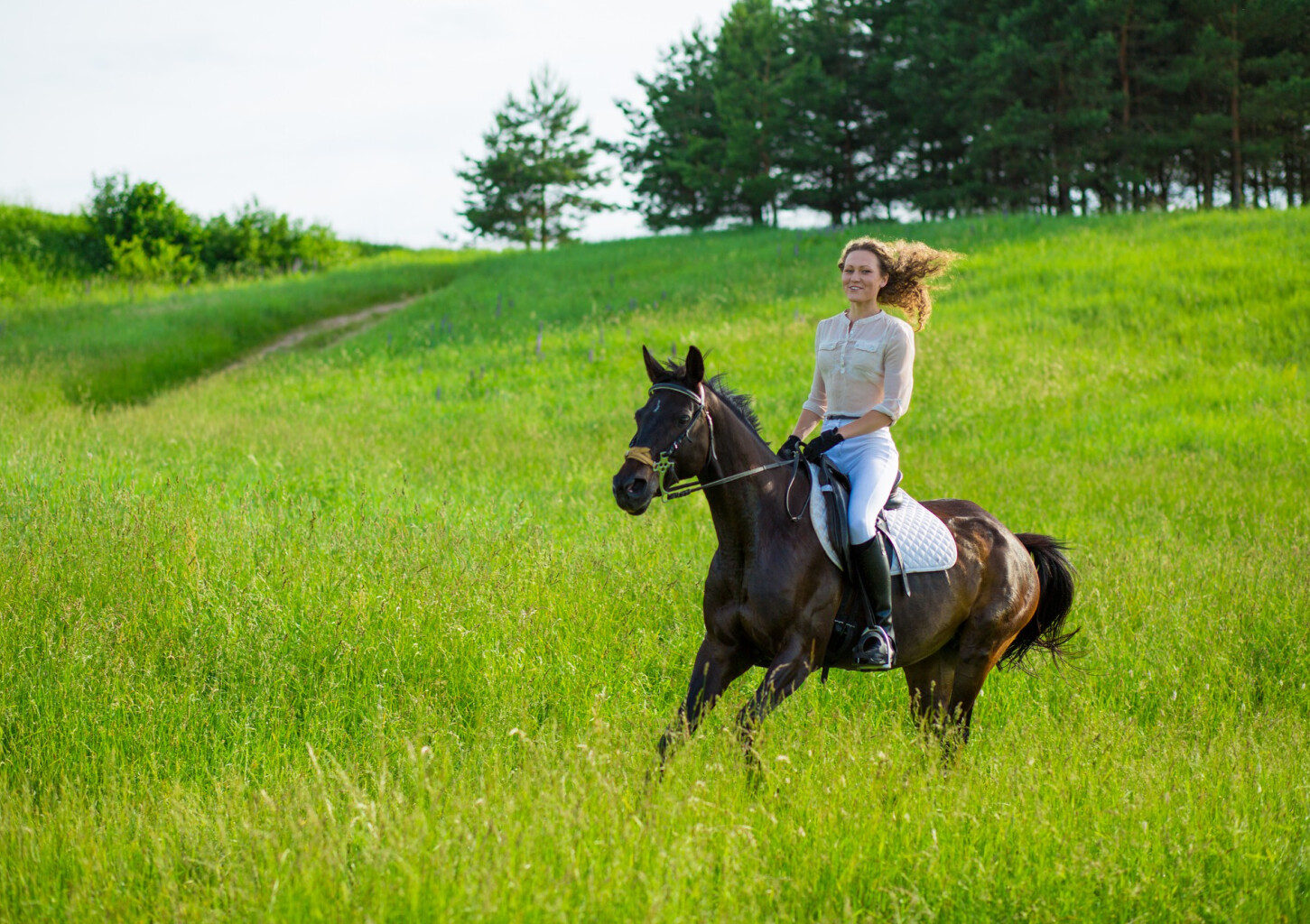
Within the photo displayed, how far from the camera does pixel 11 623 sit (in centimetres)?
568

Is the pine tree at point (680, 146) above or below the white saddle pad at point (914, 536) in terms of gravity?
above

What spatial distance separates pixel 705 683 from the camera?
4578 mm

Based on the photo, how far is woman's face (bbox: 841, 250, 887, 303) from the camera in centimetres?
515

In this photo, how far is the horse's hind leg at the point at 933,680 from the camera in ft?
18.6

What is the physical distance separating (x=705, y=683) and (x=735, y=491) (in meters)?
0.94

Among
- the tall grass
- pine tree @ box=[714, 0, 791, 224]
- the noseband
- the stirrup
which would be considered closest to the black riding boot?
the stirrup

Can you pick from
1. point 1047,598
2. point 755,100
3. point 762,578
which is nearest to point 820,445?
point 762,578

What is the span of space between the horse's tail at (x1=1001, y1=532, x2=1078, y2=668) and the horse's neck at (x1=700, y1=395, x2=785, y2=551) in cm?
→ 229

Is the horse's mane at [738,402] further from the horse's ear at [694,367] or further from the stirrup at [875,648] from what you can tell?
the stirrup at [875,648]

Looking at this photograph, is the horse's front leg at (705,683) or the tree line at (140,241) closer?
the horse's front leg at (705,683)

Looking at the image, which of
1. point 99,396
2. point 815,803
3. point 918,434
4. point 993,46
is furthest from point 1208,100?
point 815,803

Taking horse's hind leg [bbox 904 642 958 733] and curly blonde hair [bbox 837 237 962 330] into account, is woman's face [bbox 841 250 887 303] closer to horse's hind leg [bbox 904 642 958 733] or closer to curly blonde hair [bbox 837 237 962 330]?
curly blonde hair [bbox 837 237 962 330]

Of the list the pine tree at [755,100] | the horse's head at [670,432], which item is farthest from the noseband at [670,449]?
the pine tree at [755,100]

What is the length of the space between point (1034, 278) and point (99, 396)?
70.4 feet
